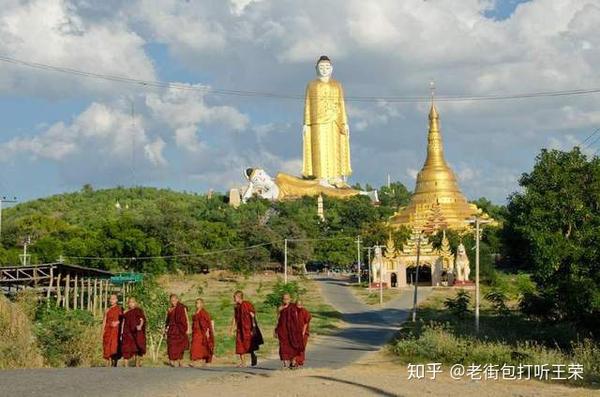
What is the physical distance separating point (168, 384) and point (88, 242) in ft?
154

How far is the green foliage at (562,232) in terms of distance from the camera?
72.0 ft

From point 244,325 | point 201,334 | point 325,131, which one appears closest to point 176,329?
point 201,334

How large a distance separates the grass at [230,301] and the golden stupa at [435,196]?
48.0ft

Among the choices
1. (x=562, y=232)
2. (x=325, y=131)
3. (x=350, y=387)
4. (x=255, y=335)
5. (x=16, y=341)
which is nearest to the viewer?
(x=350, y=387)

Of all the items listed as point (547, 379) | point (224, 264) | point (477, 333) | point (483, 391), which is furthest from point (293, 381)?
point (224, 264)

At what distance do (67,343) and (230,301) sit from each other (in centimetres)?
2524

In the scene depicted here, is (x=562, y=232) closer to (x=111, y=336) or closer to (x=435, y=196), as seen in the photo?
(x=111, y=336)

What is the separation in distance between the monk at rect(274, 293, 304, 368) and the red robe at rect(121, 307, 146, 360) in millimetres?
2638

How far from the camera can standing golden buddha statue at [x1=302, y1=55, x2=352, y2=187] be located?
93.9 meters

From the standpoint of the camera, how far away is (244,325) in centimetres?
1680

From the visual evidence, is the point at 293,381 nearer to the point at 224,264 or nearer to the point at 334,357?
the point at 334,357

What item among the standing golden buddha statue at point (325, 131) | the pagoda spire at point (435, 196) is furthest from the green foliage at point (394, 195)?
the pagoda spire at point (435, 196)

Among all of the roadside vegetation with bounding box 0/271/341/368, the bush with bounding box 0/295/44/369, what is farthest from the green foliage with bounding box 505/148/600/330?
the bush with bounding box 0/295/44/369

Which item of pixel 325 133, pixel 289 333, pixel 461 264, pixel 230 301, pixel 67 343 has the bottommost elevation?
pixel 67 343
